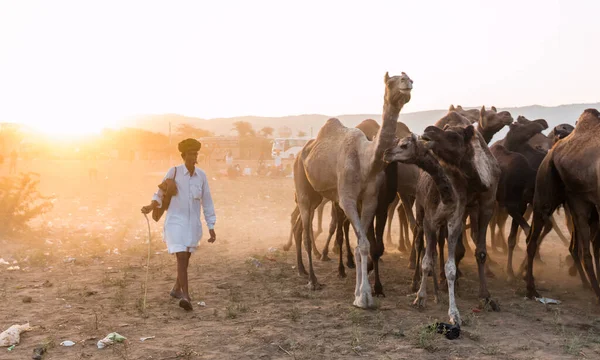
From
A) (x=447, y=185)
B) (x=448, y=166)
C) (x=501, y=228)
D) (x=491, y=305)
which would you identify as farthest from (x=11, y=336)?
(x=501, y=228)

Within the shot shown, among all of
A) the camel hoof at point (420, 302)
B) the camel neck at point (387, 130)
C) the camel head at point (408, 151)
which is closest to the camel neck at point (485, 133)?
the camel neck at point (387, 130)

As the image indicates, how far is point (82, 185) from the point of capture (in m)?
24.0

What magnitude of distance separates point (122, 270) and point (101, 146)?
5517 cm

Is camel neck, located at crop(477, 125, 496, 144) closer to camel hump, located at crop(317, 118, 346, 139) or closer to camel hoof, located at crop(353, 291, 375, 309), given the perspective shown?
camel hump, located at crop(317, 118, 346, 139)

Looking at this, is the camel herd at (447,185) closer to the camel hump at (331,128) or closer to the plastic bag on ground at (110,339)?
the camel hump at (331,128)

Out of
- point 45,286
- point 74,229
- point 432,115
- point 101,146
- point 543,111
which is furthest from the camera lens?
point 432,115

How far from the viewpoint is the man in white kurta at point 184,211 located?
677 cm

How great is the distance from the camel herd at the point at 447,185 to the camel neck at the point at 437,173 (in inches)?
0.4

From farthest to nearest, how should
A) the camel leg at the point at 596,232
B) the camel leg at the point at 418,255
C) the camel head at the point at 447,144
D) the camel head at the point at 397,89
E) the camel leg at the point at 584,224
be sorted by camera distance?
1. the camel leg at the point at 418,255
2. the camel leg at the point at 596,232
3. the camel leg at the point at 584,224
4. the camel head at the point at 397,89
5. the camel head at the point at 447,144

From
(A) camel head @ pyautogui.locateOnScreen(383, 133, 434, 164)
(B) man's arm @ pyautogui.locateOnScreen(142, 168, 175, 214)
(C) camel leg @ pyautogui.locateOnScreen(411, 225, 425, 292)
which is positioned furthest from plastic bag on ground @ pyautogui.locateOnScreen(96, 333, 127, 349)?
(C) camel leg @ pyautogui.locateOnScreen(411, 225, 425, 292)

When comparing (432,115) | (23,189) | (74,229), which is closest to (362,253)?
(74,229)

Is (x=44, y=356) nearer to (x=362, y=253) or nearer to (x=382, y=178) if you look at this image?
(x=362, y=253)

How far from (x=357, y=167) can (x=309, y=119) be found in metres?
167

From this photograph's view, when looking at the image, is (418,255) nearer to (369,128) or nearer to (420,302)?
(420,302)
